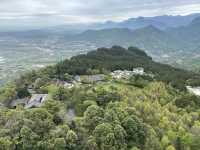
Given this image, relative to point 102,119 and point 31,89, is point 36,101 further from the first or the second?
→ point 102,119

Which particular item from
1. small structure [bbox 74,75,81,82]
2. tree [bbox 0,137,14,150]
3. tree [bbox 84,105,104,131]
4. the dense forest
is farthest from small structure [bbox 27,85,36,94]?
tree [bbox 0,137,14,150]

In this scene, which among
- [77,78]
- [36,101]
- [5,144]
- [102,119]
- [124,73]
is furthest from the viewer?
[124,73]

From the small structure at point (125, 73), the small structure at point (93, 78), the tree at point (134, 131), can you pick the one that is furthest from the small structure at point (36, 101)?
the small structure at point (125, 73)

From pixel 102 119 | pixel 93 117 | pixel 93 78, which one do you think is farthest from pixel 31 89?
pixel 102 119

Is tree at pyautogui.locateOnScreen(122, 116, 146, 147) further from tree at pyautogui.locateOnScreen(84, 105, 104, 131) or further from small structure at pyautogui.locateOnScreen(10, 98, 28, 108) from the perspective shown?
small structure at pyautogui.locateOnScreen(10, 98, 28, 108)

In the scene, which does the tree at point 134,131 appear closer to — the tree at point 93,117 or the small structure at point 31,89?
the tree at point 93,117

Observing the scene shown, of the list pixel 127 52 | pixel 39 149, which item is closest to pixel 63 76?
pixel 39 149
